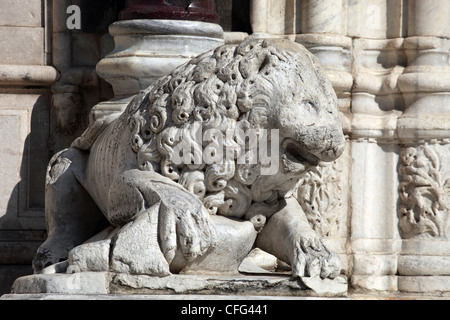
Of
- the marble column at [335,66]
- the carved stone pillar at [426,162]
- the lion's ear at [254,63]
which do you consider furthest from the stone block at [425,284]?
the lion's ear at [254,63]

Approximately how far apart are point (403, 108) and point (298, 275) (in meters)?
2.14

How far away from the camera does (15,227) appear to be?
6.36 m

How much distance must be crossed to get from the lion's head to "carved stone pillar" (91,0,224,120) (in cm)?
98

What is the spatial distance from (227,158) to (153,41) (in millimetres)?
1335

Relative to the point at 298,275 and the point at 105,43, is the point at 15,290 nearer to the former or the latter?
the point at 298,275

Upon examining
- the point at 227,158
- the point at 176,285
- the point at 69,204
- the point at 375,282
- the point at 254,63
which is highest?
the point at 254,63

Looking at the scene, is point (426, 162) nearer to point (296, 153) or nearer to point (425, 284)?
point (425, 284)

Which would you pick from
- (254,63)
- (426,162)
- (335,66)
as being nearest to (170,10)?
(335,66)

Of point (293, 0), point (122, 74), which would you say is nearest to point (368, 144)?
point (293, 0)

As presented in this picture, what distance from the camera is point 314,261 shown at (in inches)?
175

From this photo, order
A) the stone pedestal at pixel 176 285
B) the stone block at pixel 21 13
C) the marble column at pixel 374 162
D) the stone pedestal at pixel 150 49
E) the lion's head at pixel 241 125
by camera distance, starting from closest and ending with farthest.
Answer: the stone pedestal at pixel 176 285 → the lion's head at pixel 241 125 → the stone pedestal at pixel 150 49 → the marble column at pixel 374 162 → the stone block at pixel 21 13

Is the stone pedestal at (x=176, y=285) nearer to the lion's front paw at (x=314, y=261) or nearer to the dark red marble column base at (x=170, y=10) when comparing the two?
the lion's front paw at (x=314, y=261)

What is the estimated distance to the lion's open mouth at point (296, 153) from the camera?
181 inches
